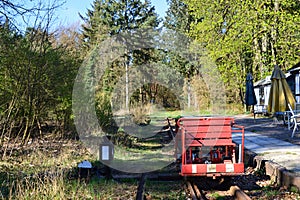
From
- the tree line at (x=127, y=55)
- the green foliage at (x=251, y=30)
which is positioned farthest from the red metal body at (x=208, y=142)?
the green foliage at (x=251, y=30)

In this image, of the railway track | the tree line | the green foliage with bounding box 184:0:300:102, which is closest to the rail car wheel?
the railway track

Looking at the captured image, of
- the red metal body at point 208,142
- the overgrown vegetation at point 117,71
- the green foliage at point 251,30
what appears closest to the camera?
the red metal body at point 208,142

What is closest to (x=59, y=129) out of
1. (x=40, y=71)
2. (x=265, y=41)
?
(x=40, y=71)

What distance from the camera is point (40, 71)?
34.5 ft

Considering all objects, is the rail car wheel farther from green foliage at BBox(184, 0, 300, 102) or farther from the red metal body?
green foliage at BBox(184, 0, 300, 102)

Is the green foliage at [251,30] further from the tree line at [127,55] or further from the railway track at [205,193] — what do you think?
the railway track at [205,193]

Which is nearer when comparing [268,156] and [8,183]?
[8,183]

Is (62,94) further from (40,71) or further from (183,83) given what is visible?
(183,83)

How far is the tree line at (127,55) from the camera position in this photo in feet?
33.6

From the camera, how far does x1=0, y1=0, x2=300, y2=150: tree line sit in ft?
33.6

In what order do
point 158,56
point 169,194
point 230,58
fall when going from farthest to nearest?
point 158,56, point 230,58, point 169,194

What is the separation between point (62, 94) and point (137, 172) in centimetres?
466

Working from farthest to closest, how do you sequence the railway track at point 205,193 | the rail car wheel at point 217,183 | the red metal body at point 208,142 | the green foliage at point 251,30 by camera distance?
the green foliage at point 251,30 < the rail car wheel at point 217,183 < the red metal body at point 208,142 < the railway track at point 205,193

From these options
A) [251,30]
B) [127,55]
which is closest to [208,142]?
[251,30]
